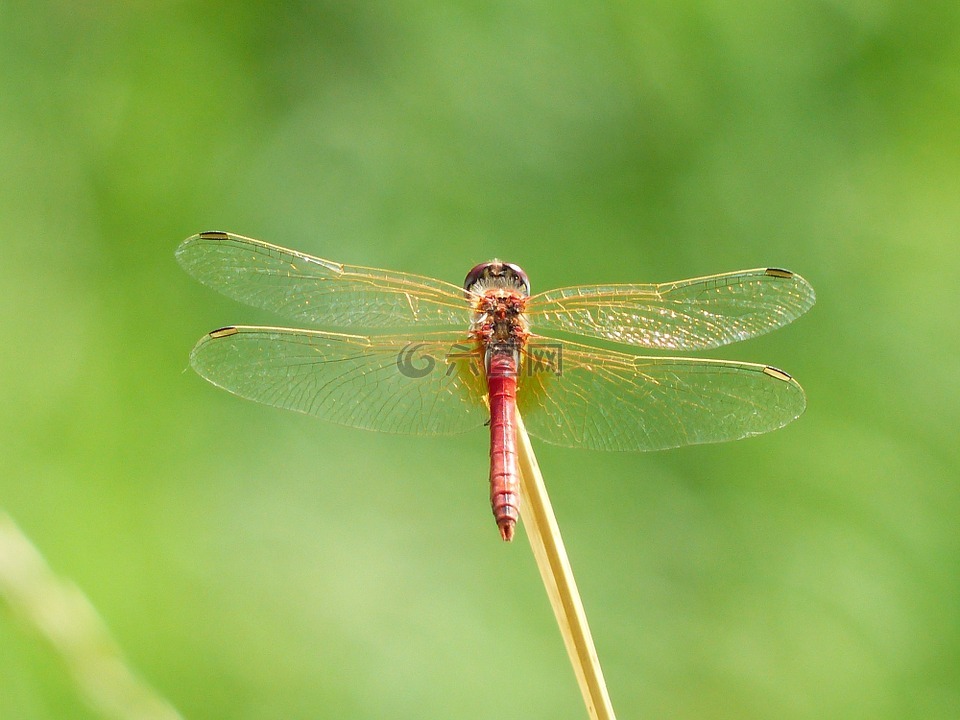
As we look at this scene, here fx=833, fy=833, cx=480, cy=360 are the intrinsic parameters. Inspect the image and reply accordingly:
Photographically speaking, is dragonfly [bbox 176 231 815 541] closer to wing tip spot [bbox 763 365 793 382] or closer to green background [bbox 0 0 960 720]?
wing tip spot [bbox 763 365 793 382]

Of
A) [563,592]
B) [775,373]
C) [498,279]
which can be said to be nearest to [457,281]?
[498,279]

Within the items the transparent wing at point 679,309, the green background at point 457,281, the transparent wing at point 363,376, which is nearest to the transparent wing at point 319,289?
the transparent wing at point 363,376

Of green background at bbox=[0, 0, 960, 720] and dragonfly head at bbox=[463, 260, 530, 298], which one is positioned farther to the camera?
green background at bbox=[0, 0, 960, 720]

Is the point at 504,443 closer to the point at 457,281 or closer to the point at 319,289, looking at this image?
the point at 319,289

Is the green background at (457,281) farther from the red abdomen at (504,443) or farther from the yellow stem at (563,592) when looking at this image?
the yellow stem at (563,592)

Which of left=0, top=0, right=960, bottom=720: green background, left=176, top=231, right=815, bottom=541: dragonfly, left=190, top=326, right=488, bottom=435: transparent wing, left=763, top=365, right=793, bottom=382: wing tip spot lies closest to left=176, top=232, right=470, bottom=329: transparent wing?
left=176, top=231, right=815, bottom=541: dragonfly

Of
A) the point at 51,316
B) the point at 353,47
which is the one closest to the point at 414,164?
the point at 353,47
